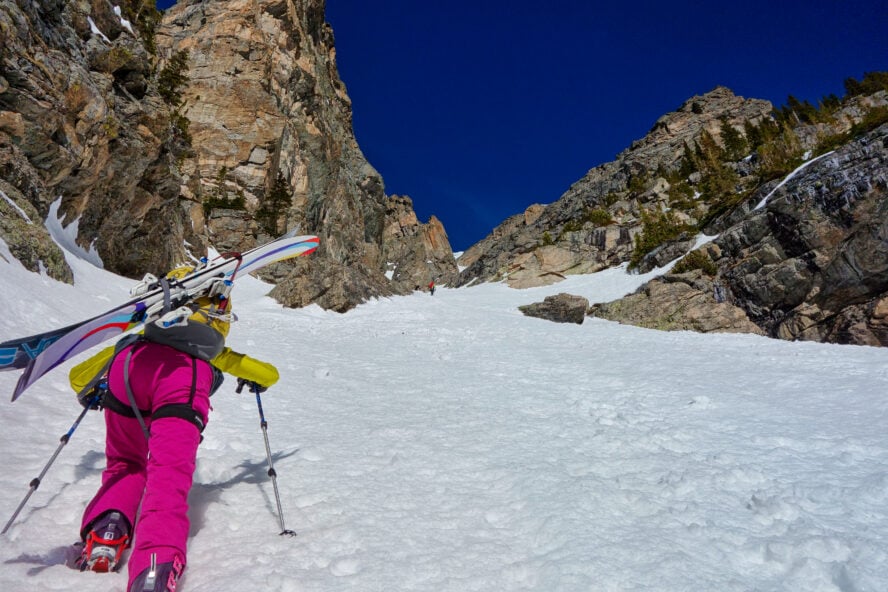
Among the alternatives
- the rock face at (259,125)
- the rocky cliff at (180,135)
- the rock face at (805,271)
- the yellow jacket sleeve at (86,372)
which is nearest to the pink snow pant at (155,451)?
the yellow jacket sleeve at (86,372)

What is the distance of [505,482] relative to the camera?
4.17 meters

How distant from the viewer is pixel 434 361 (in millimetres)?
11312

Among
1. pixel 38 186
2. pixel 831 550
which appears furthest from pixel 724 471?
pixel 38 186

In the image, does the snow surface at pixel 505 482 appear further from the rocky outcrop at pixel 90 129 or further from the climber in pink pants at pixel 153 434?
the rocky outcrop at pixel 90 129

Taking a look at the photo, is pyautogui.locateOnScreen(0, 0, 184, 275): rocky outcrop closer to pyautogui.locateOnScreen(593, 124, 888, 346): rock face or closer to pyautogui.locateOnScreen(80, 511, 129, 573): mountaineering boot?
pyautogui.locateOnScreen(80, 511, 129, 573): mountaineering boot

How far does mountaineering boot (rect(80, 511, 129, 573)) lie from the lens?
246 cm

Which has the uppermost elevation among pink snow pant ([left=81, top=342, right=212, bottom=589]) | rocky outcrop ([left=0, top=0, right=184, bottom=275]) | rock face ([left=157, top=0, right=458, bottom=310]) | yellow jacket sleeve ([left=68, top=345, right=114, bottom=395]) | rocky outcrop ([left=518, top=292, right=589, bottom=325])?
rock face ([left=157, top=0, right=458, bottom=310])

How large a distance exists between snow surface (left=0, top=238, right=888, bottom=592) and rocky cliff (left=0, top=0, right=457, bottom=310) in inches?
278

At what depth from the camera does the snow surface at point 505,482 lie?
2.75 metres

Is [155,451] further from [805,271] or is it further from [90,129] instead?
[805,271]

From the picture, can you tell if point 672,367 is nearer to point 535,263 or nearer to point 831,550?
point 831,550

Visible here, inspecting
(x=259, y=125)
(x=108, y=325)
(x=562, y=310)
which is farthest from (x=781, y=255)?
(x=259, y=125)

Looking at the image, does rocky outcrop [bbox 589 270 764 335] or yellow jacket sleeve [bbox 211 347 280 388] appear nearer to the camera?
yellow jacket sleeve [bbox 211 347 280 388]

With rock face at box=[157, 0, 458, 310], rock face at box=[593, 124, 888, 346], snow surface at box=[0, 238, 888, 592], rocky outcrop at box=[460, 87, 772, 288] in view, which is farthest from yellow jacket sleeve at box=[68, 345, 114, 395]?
rocky outcrop at box=[460, 87, 772, 288]
